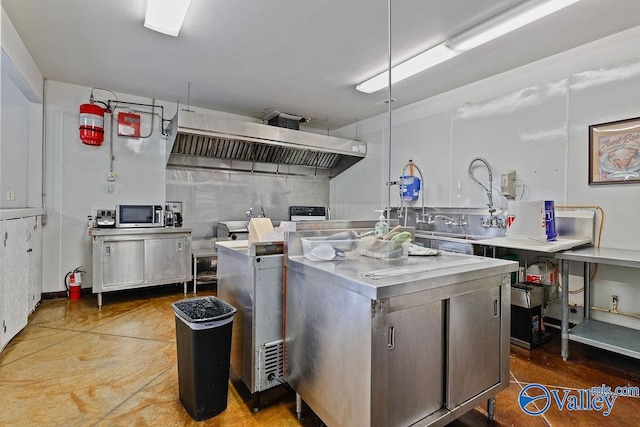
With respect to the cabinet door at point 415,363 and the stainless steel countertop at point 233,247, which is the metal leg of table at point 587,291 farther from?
the stainless steel countertop at point 233,247

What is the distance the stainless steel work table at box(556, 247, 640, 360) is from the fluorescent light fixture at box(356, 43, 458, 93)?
231 cm

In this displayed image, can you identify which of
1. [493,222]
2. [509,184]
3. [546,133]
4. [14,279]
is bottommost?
[14,279]

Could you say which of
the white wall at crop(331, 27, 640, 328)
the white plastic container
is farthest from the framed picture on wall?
the white plastic container

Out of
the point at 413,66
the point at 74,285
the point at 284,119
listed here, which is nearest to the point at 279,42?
the point at 413,66

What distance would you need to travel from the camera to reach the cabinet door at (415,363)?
4.66 feet

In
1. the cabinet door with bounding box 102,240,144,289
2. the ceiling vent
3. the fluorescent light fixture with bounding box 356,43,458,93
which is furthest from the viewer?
the ceiling vent

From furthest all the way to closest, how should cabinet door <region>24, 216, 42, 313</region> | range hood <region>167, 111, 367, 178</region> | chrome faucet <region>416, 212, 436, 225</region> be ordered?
chrome faucet <region>416, 212, 436, 225</region> < range hood <region>167, 111, 367, 178</region> < cabinet door <region>24, 216, 42, 313</region>

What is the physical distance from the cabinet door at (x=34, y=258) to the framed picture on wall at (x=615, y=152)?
5942 mm

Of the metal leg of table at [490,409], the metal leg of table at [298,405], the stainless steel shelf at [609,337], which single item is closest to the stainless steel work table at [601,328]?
the stainless steel shelf at [609,337]

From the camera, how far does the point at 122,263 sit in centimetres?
417

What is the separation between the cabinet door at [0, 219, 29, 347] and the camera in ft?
8.96

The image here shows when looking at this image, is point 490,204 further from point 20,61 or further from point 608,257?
point 20,61

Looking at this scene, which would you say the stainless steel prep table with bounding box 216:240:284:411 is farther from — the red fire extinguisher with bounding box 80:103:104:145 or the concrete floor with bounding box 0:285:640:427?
the red fire extinguisher with bounding box 80:103:104:145

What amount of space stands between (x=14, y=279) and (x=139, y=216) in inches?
65.8
